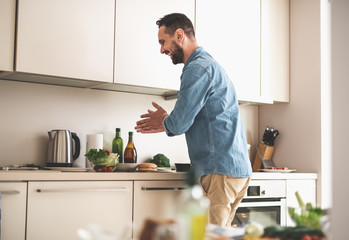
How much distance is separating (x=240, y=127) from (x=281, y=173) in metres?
1.01

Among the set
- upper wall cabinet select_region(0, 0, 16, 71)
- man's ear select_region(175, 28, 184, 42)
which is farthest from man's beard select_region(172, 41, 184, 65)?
upper wall cabinet select_region(0, 0, 16, 71)

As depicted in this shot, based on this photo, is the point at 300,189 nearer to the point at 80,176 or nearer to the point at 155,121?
the point at 155,121

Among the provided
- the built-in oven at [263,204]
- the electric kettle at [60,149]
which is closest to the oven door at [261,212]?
the built-in oven at [263,204]

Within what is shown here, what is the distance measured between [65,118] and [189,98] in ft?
3.79

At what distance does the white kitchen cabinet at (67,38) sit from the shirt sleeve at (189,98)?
0.75 metres

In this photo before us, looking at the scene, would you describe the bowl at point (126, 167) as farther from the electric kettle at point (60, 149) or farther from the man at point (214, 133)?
the man at point (214, 133)

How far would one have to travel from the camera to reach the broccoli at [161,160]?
321 cm

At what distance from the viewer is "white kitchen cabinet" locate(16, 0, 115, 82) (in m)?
2.55

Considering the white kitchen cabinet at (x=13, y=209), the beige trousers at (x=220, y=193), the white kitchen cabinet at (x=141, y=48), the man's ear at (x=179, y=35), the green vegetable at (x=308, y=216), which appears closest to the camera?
the green vegetable at (x=308, y=216)

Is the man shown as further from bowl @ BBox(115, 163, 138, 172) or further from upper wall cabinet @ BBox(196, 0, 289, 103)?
upper wall cabinet @ BBox(196, 0, 289, 103)

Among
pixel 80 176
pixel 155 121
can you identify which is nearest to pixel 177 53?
pixel 155 121

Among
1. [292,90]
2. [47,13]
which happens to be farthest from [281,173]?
[47,13]

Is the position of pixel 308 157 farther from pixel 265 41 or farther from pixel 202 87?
pixel 202 87

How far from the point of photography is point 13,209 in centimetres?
224
